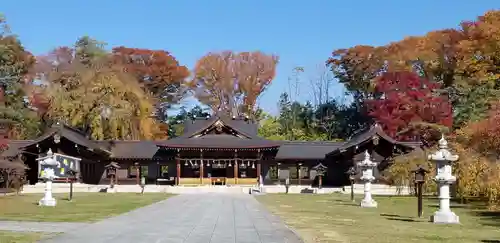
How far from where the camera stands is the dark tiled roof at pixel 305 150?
48.9 metres

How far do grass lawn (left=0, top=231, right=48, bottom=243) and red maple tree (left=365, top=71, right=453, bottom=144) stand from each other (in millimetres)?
37871

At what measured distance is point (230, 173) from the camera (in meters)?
49.3

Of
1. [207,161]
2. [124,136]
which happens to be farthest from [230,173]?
[124,136]

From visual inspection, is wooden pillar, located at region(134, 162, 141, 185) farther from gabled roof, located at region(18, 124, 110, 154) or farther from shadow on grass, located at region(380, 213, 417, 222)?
shadow on grass, located at region(380, 213, 417, 222)

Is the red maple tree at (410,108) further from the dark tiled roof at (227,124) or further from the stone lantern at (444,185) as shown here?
the stone lantern at (444,185)

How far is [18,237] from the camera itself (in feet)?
38.4

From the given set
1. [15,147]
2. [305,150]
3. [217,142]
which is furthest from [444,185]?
[15,147]

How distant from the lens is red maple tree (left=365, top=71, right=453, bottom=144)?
46.7 meters

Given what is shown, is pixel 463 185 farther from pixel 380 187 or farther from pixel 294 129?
pixel 294 129

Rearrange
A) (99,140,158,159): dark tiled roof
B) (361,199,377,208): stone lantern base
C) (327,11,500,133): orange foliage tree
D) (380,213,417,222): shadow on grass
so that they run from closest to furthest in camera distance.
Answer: (380,213,417,222): shadow on grass < (361,199,377,208): stone lantern base < (327,11,500,133): orange foliage tree < (99,140,158,159): dark tiled roof

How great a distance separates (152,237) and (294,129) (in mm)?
52649

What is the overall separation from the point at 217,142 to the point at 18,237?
36190 millimetres

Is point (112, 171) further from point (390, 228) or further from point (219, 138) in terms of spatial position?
point (390, 228)

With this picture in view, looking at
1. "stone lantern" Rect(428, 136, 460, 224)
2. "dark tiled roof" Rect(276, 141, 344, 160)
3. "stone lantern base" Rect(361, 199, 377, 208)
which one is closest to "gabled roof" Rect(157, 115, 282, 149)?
"dark tiled roof" Rect(276, 141, 344, 160)
